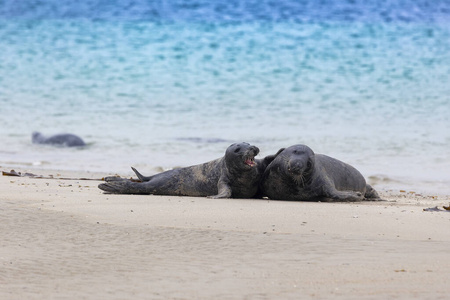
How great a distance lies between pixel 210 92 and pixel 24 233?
16951 mm

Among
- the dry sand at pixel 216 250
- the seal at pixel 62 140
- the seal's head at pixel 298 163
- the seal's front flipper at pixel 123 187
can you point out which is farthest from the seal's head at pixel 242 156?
the seal at pixel 62 140

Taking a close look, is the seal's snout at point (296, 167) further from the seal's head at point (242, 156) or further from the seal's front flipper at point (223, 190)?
the seal's front flipper at point (223, 190)

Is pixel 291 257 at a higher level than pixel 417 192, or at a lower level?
higher

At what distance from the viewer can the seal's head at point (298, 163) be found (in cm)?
737

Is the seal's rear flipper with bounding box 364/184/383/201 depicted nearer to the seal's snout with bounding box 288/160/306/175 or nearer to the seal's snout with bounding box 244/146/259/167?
the seal's snout with bounding box 288/160/306/175

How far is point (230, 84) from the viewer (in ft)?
→ 78.3

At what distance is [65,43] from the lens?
35.8m

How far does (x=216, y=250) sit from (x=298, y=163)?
240 centimetres

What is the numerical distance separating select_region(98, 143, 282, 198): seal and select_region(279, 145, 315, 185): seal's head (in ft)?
0.92

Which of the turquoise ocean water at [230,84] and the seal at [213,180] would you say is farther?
the turquoise ocean water at [230,84]

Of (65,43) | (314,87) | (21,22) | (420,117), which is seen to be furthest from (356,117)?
(21,22)

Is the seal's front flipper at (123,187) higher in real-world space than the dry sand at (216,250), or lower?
lower

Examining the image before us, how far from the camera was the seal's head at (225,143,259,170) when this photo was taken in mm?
7453

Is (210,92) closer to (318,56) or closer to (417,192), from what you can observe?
(318,56)
